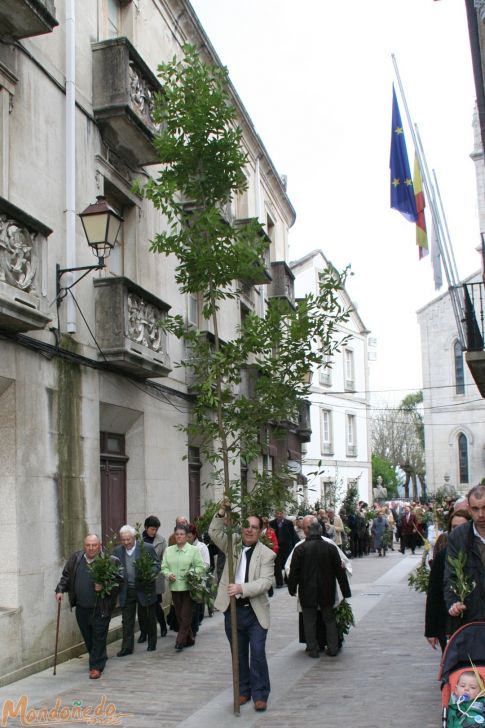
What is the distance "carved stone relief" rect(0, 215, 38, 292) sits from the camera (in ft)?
32.2

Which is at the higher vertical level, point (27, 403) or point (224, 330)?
point (224, 330)

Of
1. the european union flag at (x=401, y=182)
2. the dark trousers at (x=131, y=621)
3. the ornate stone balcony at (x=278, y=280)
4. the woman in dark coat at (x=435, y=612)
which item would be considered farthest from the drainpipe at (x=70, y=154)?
the ornate stone balcony at (x=278, y=280)

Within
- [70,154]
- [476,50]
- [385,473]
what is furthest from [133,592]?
[385,473]

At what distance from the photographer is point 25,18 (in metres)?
10.5

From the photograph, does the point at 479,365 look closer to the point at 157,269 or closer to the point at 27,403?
the point at 157,269

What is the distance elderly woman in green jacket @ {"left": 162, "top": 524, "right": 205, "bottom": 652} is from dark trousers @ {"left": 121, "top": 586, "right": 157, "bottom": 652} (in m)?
0.36

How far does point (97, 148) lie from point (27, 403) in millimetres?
4663

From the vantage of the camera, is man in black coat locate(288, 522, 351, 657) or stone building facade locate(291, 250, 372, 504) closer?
man in black coat locate(288, 522, 351, 657)

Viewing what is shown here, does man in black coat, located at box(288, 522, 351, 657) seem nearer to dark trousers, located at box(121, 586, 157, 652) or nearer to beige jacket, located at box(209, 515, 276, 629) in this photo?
dark trousers, located at box(121, 586, 157, 652)

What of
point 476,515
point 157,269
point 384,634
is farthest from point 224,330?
point 476,515

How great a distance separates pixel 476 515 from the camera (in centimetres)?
582

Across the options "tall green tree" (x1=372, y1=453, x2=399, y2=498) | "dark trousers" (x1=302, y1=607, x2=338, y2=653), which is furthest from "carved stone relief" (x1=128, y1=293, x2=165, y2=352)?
"tall green tree" (x1=372, y1=453, x2=399, y2=498)

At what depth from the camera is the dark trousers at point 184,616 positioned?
39.0 ft

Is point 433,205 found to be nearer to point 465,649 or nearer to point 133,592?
point 133,592
